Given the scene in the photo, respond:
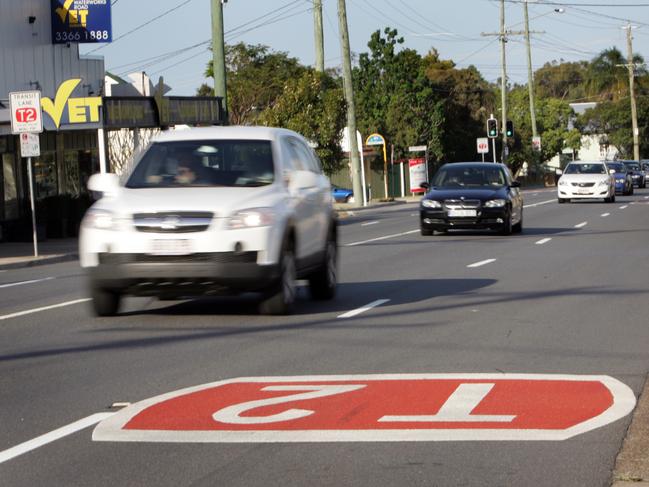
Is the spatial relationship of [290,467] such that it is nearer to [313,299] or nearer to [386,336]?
[386,336]

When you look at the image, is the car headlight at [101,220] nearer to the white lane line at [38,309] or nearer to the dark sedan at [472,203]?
the white lane line at [38,309]

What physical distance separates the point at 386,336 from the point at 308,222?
269 centimetres

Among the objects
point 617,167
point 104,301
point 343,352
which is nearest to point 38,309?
point 104,301

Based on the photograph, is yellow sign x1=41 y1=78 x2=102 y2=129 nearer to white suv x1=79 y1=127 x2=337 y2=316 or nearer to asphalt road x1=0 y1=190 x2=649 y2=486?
asphalt road x1=0 y1=190 x2=649 y2=486

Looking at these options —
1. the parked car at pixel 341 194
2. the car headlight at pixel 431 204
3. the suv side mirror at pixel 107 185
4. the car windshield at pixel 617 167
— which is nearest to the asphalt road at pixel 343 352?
the suv side mirror at pixel 107 185

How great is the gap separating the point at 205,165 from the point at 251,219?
1.35 metres

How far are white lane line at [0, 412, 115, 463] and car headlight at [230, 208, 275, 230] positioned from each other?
172 inches

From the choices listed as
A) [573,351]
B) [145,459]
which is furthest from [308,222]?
[145,459]

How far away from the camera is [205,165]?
522 inches

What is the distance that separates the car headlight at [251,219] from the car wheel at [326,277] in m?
2.11

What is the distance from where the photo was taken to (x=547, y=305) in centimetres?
1377

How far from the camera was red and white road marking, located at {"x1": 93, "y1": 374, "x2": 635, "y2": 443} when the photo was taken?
718 cm

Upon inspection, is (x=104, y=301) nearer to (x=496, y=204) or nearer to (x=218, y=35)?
(x=496, y=204)

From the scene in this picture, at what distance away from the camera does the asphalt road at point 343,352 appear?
641 centimetres
